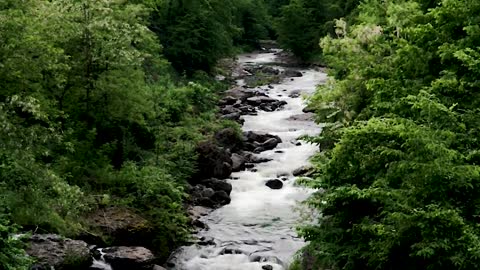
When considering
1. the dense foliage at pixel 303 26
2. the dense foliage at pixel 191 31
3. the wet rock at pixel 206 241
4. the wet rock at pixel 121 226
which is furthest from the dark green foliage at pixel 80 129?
the dense foliage at pixel 303 26

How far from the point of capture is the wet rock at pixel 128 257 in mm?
15637

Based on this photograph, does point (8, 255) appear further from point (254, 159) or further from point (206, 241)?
point (254, 159)

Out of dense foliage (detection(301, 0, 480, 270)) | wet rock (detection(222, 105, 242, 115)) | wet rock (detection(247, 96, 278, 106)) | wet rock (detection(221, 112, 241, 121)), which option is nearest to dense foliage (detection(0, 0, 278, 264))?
wet rock (detection(221, 112, 241, 121))

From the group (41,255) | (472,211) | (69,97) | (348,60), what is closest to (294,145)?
(348,60)

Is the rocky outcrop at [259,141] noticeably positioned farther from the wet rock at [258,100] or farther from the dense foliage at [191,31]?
the dense foliage at [191,31]

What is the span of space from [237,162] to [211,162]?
1929 mm

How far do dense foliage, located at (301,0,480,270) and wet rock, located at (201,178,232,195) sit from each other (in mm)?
8693

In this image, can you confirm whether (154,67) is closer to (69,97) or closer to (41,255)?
(69,97)

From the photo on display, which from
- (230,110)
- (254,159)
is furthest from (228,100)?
(254,159)

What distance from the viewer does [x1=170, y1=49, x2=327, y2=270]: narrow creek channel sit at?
17688 mm

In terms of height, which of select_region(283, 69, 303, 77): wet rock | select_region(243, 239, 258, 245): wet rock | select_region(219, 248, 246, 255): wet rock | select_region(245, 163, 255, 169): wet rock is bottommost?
select_region(243, 239, 258, 245): wet rock

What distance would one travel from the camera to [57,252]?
46.5ft

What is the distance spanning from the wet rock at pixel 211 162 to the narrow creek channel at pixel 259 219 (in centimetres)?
58

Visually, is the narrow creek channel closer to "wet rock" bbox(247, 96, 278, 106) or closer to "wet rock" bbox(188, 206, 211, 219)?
"wet rock" bbox(188, 206, 211, 219)
